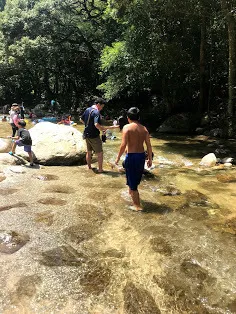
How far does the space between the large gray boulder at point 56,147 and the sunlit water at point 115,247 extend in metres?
1.23

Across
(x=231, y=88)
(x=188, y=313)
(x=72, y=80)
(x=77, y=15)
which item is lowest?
(x=188, y=313)

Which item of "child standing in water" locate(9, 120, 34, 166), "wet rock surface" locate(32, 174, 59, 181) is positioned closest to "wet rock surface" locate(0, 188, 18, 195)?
"wet rock surface" locate(32, 174, 59, 181)

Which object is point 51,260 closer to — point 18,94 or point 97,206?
point 97,206

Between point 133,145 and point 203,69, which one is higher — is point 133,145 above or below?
below

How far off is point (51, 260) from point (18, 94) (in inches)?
1282

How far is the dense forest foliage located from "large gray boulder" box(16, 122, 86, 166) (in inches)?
306

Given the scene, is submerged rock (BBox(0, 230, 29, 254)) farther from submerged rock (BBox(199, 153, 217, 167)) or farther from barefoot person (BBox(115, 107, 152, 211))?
submerged rock (BBox(199, 153, 217, 167))

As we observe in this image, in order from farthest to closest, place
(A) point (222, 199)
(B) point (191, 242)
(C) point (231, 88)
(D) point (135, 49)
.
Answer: (D) point (135, 49), (C) point (231, 88), (A) point (222, 199), (B) point (191, 242)

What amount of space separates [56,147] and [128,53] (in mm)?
8510

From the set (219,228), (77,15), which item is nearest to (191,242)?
(219,228)

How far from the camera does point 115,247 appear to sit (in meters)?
4.37

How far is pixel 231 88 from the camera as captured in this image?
13719 mm

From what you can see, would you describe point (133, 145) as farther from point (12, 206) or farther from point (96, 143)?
point (96, 143)

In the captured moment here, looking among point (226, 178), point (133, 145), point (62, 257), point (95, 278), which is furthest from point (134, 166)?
point (226, 178)
